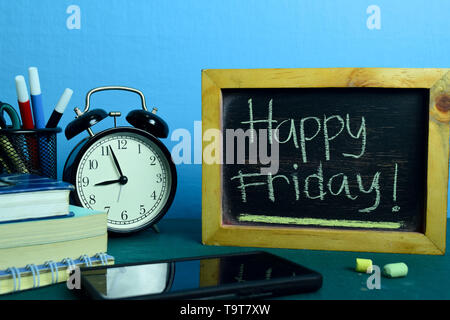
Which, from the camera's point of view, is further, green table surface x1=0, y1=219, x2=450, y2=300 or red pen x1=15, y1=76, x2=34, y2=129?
red pen x1=15, y1=76, x2=34, y2=129

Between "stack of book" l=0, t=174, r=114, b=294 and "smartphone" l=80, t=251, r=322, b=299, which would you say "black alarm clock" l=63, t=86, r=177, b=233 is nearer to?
"stack of book" l=0, t=174, r=114, b=294

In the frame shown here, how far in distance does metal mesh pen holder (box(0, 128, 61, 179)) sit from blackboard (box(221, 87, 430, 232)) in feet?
1.22

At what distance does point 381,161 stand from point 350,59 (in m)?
0.48

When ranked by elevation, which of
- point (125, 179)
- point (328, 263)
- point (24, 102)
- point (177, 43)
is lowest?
point (328, 263)

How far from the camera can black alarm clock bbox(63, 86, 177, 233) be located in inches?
39.6

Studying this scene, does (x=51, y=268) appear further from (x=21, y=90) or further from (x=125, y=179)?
(x=21, y=90)

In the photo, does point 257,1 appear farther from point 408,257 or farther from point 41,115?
point 408,257

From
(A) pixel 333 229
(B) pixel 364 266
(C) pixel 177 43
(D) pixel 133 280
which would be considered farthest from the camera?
(C) pixel 177 43

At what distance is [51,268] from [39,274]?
19 millimetres

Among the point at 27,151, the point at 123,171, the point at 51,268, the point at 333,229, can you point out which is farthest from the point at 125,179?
the point at 333,229

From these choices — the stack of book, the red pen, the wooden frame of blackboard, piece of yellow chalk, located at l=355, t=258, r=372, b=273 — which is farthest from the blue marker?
piece of yellow chalk, located at l=355, t=258, r=372, b=273

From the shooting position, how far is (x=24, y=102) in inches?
40.4

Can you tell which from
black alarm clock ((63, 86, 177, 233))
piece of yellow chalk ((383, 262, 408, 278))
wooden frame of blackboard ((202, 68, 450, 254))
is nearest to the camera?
piece of yellow chalk ((383, 262, 408, 278))

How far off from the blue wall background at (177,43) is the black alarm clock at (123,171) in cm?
31
